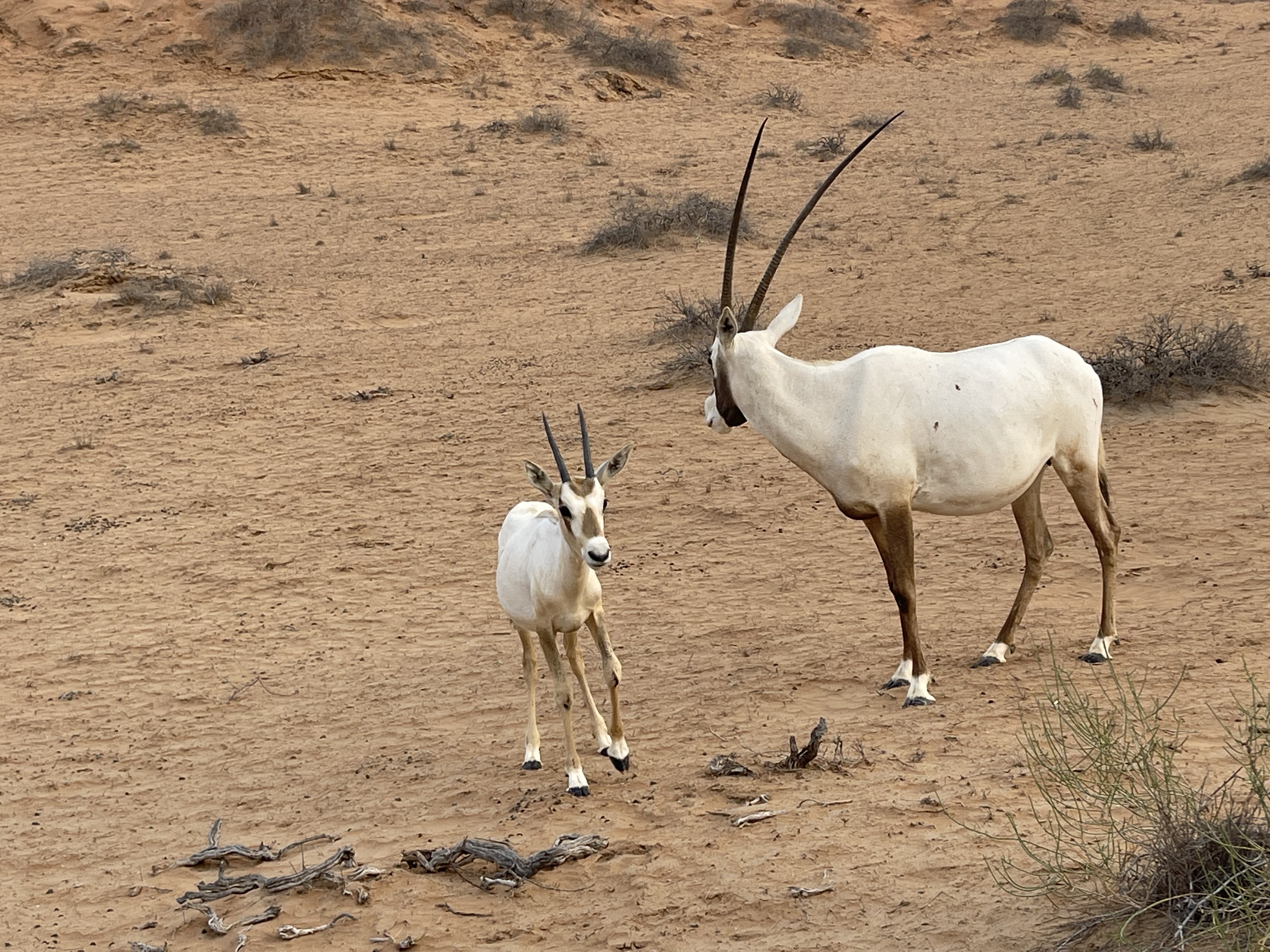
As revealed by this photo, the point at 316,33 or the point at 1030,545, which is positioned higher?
the point at 316,33

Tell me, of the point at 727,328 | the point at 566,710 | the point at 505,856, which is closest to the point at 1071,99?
the point at 727,328

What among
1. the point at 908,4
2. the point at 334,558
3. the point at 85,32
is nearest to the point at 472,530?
the point at 334,558

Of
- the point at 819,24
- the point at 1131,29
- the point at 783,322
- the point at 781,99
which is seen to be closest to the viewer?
→ the point at 783,322

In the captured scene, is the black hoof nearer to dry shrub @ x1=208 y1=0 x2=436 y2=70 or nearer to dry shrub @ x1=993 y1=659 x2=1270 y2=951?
dry shrub @ x1=993 y1=659 x2=1270 y2=951

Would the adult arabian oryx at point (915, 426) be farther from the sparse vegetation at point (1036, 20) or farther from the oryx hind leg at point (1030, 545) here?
the sparse vegetation at point (1036, 20)

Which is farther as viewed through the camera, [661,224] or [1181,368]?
[661,224]

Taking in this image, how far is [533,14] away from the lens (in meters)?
29.0

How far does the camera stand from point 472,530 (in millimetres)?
10062

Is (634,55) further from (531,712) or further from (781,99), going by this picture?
(531,712)

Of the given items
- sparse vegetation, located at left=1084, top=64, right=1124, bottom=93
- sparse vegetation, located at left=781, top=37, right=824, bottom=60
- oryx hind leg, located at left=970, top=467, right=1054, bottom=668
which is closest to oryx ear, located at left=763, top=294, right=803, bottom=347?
oryx hind leg, located at left=970, top=467, right=1054, bottom=668

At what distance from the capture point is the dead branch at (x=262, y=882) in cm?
543

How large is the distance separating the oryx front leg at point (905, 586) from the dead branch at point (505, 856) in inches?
74.1

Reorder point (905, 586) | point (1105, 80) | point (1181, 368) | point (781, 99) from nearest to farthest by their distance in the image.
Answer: point (905, 586) < point (1181, 368) < point (781, 99) < point (1105, 80)

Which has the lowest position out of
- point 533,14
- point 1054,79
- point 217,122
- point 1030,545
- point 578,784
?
point 578,784
